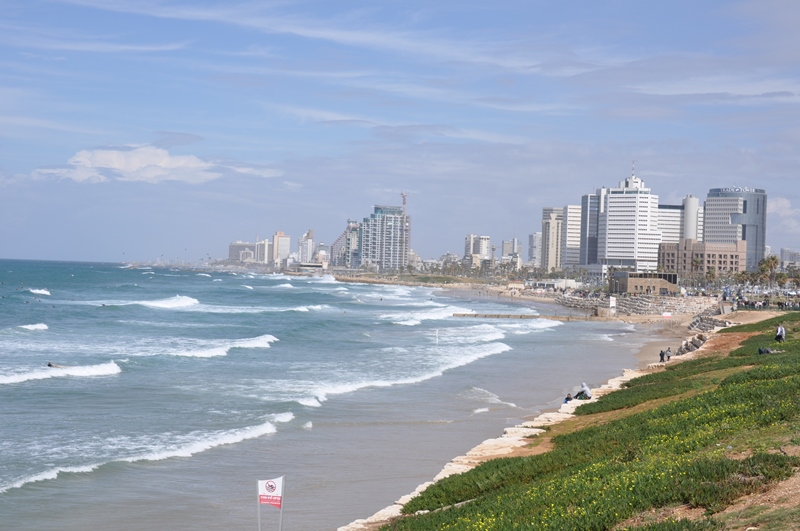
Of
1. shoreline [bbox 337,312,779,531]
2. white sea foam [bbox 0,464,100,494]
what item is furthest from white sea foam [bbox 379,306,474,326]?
white sea foam [bbox 0,464,100,494]

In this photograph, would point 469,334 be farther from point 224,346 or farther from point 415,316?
point 224,346

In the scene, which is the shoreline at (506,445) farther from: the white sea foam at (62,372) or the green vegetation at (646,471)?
the white sea foam at (62,372)

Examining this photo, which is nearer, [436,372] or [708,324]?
[436,372]

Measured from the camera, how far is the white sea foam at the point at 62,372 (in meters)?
29.9

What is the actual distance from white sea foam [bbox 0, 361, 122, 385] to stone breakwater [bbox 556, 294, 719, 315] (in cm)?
6509

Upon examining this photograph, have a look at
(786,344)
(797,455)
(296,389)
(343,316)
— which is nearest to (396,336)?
(343,316)

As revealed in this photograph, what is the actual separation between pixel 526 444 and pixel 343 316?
2165 inches

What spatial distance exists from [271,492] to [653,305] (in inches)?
3528

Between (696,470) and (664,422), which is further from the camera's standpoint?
(664,422)

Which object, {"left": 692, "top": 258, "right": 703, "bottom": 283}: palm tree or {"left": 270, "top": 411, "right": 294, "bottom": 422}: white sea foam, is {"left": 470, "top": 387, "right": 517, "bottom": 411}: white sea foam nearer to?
{"left": 270, "top": 411, "right": 294, "bottom": 422}: white sea foam

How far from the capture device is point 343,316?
241 feet

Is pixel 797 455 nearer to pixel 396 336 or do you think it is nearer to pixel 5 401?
pixel 5 401

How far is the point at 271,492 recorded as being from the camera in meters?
11.2

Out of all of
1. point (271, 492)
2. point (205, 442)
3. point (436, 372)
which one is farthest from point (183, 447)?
point (436, 372)
